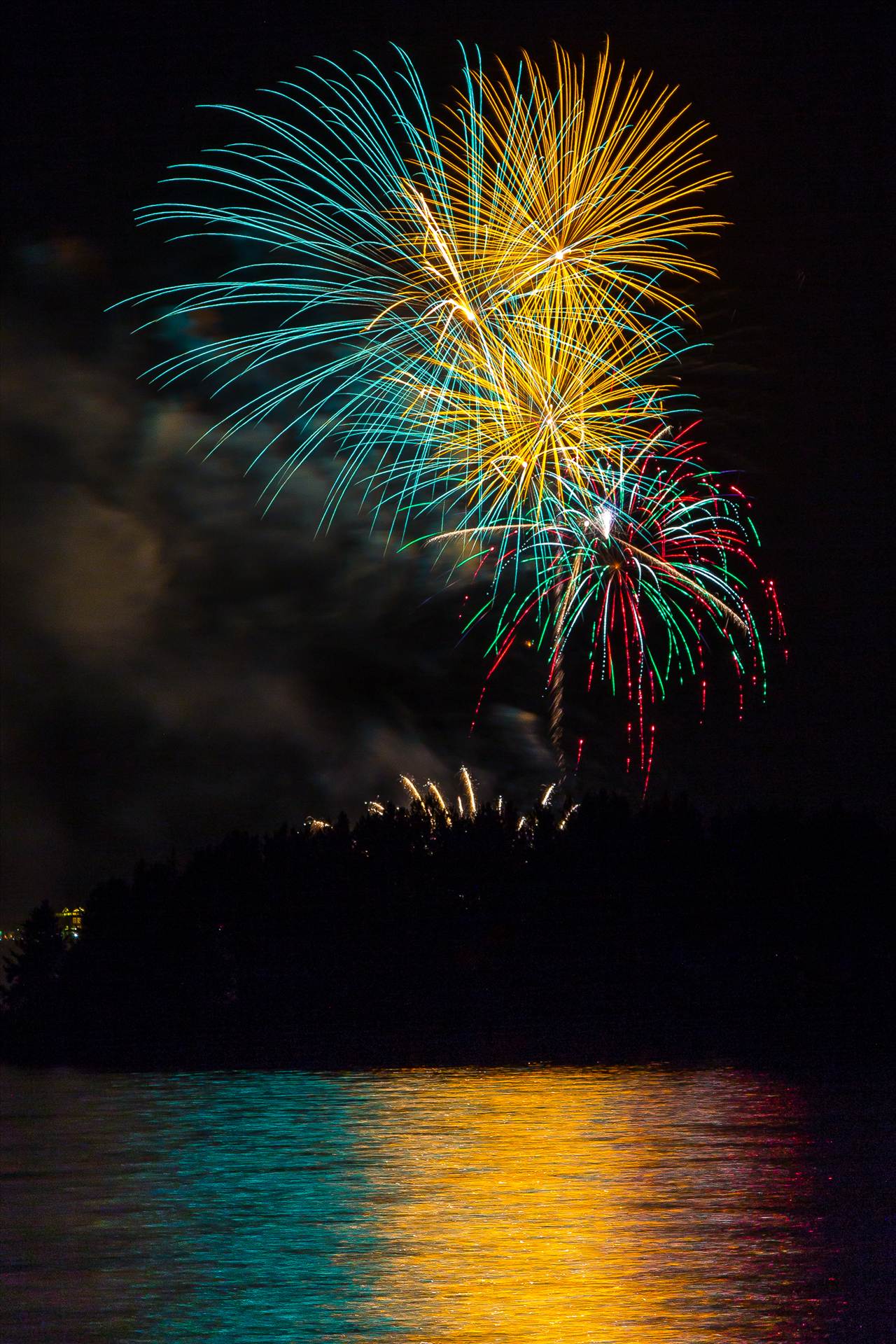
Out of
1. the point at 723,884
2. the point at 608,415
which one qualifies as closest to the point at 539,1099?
the point at 723,884

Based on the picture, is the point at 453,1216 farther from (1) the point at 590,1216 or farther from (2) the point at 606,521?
(2) the point at 606,521

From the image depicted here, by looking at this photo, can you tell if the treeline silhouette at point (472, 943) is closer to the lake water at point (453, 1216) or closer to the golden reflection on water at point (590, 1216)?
the lake water at point (453, 1216)

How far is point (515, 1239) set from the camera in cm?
863

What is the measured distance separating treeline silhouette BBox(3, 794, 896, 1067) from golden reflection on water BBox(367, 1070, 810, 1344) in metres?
5.97

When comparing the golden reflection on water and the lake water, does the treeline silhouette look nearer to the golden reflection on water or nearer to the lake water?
the lake water

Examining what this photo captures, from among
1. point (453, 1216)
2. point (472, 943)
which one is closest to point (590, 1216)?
point (453, 1216)

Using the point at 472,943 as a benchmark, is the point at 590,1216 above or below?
below

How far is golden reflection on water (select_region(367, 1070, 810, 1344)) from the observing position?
7059 millimetres

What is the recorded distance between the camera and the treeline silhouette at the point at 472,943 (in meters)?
21.0

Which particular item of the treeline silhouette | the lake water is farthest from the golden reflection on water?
the treeline silhouette

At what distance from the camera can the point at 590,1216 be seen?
9.25 meters

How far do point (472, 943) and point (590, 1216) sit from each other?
1271cm

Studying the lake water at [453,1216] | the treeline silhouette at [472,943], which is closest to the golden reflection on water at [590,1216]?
the lake water at [453,1216]

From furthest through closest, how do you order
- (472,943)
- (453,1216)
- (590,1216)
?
(472,943), (453,1216), (590,1216)
